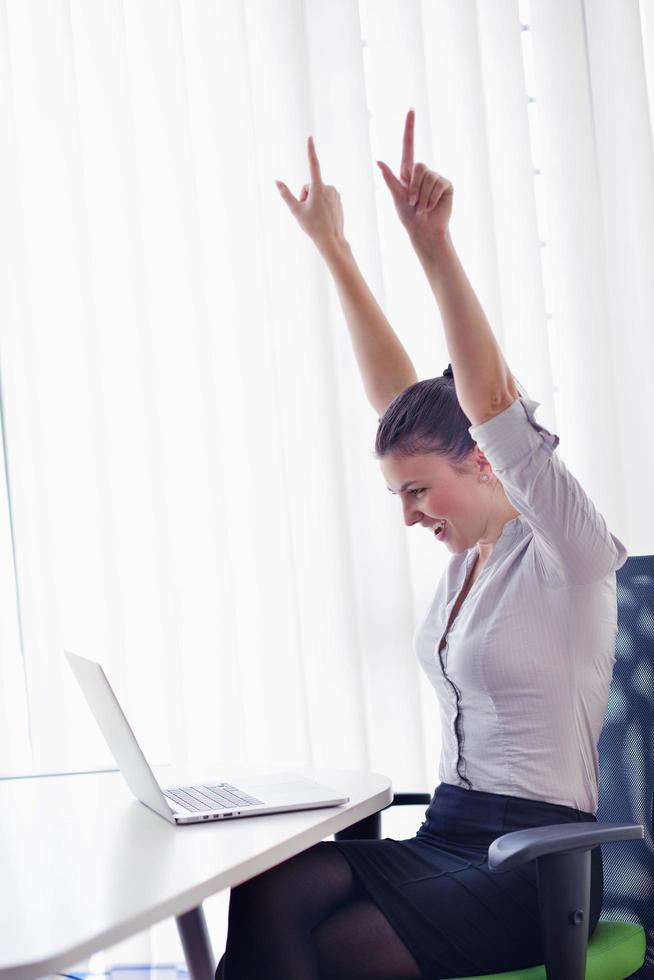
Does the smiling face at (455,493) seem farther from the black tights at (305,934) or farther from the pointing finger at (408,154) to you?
the black tights at (305,934)

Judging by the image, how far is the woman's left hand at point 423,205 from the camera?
1414 millimetres

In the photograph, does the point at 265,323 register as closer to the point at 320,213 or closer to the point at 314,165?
the point at 320,213

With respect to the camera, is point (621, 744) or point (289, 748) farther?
point (289, 748)

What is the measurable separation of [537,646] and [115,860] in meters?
0.65

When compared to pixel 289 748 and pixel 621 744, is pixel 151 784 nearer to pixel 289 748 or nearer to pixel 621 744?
pixel 621 744

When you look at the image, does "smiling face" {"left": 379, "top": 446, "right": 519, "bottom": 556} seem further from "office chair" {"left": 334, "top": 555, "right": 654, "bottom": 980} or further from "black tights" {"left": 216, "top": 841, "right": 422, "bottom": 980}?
"black tights" {"left": 216, "top": 841, "right": 422, "bottom": 980}

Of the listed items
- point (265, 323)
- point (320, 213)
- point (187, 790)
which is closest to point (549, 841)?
point (187, 790)

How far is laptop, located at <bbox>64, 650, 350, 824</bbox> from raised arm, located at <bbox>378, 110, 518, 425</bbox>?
56 centimetres

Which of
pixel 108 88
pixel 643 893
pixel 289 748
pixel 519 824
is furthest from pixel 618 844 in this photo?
pixel 108 88

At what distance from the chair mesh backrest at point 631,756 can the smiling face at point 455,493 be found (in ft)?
0.71

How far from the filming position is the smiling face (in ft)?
5.35

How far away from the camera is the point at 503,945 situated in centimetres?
134

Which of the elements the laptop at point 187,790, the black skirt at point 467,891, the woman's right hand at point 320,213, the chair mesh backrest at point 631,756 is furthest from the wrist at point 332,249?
the black skirt at point 467,891

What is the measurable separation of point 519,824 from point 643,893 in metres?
0.21
